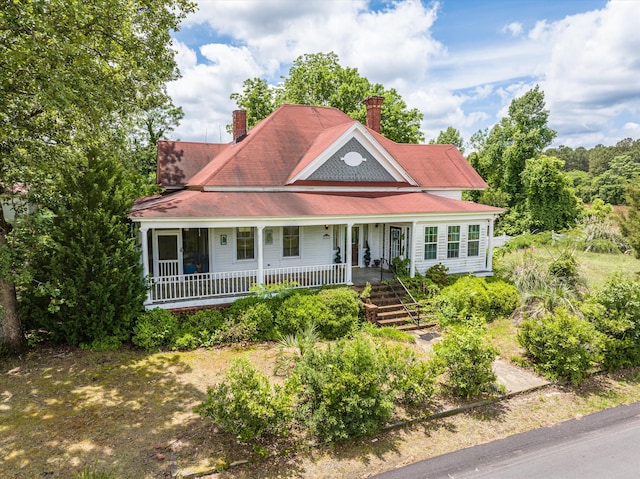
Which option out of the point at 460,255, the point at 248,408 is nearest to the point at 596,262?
the point at 460,255

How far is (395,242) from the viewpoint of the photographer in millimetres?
18203

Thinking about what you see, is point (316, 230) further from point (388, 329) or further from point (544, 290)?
point (544, 290)

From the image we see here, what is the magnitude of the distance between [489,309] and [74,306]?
14.1 meters

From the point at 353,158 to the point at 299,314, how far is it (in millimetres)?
8724

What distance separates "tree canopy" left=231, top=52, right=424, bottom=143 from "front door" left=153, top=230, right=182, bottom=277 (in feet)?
63.2

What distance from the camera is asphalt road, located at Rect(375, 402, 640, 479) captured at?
6.88 metres

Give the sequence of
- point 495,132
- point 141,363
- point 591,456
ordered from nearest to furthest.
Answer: point 591,456, point 141,363, point 495,132

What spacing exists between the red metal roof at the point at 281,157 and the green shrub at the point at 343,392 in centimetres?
1047

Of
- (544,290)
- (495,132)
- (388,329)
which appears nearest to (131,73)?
(388,329)

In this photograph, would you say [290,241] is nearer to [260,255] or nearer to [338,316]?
[260,255]

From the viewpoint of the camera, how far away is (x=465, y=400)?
30.4ft

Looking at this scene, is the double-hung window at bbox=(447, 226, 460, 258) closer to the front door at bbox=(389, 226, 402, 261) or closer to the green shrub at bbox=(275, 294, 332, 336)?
the front door at bbox=(389, 226, 402, 261)

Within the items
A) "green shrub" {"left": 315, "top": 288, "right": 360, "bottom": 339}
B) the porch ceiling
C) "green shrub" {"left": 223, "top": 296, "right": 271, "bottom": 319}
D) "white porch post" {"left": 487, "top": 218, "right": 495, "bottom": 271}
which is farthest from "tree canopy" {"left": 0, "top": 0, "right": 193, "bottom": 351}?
"white porch post" {"left": 487, "top": 218, "right": 495, "bottom": 271}

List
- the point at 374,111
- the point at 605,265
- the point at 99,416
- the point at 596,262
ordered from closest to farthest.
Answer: the point at 99,416, the point at 605,265, the point at 374,111, the point at 596,262
